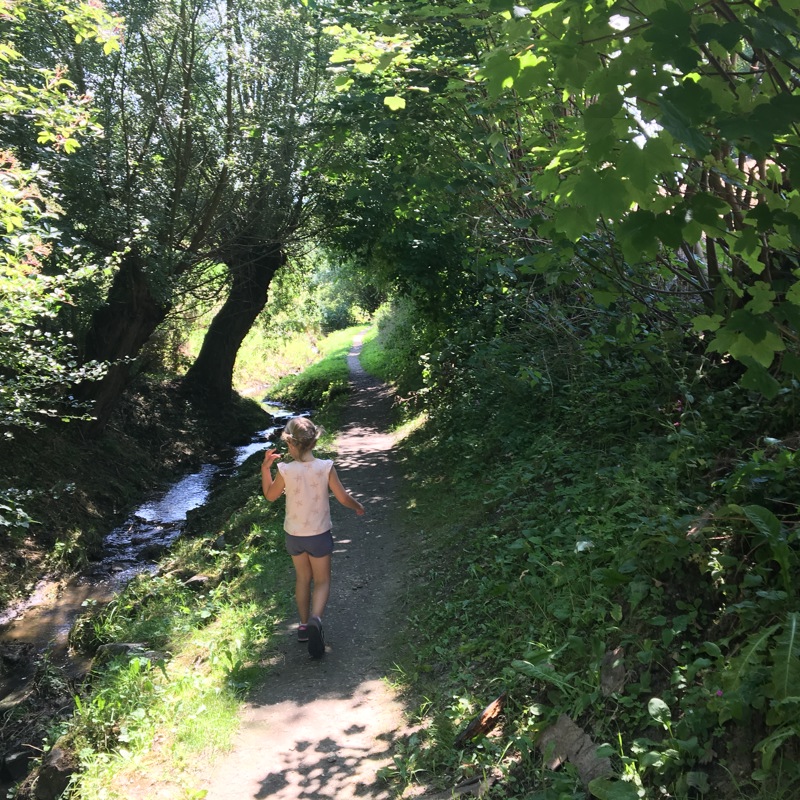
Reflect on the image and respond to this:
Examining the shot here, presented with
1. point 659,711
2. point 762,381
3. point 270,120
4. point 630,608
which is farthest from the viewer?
point 270,120

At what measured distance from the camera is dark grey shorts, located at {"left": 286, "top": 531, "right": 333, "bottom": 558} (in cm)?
528

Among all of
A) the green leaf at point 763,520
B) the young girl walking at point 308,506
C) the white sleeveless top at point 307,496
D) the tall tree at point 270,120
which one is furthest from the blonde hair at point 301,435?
the tall tree at point 270,120

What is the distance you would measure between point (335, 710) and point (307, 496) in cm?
154

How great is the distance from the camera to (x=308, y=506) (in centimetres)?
523

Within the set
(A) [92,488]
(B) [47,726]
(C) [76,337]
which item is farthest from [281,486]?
(C) [76,337]

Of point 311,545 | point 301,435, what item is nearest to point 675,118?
point 301,435

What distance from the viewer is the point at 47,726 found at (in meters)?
5.72

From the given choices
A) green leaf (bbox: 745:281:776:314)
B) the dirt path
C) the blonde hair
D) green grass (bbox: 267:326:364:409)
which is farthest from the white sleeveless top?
green grass (bbox: 267:326:364:409)

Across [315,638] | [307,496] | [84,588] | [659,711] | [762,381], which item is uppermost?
[762,381]

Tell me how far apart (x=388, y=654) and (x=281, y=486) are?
5.20 ft

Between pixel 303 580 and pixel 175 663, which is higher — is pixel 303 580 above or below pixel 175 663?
above

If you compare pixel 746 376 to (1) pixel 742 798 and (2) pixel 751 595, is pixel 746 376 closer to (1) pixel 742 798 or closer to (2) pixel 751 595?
(2) pixel 751 595

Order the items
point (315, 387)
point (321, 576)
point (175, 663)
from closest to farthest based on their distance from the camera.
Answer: point (321, 576)
point (175, 663)
point (315, 387)

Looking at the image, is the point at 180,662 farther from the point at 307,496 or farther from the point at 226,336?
the point at 226,336
